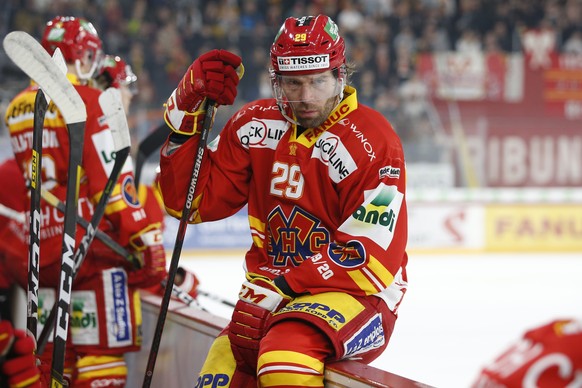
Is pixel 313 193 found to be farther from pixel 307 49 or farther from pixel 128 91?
pixel 128 91

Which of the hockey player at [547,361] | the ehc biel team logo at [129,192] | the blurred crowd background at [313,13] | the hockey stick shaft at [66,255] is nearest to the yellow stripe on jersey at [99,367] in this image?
the ehc biel team logo at [129,192]

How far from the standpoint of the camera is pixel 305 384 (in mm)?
1975

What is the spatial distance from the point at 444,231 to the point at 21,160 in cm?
689

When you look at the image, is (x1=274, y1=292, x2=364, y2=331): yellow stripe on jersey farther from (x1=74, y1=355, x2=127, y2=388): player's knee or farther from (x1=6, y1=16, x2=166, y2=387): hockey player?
(x1=74, y1=355, x2=127, y2=388): player's knee

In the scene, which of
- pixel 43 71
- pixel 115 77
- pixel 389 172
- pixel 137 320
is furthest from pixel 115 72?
pixel 389 172

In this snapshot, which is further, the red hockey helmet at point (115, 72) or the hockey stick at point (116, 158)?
the red hockey helmet at point (115, 72)

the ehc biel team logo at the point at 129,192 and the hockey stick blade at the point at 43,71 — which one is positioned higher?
the hockey stick blade at the point at 43,71

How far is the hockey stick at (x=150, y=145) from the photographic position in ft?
11.2

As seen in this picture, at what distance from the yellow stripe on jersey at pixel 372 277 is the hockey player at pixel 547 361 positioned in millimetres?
804

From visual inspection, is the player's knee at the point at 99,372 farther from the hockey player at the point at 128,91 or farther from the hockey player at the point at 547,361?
the hockey player at the point at 547,361

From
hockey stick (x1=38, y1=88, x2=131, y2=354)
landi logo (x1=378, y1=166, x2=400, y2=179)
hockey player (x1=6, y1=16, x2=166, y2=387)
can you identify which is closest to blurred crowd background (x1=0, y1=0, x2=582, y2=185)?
hockey player (x1=6, y1=16, x2=166, y2=387)

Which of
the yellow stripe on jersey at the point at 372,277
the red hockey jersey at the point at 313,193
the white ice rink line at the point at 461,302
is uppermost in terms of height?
the red hockey jersey at the point at 313,193

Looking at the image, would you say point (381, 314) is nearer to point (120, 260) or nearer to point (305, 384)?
point (305, 384)

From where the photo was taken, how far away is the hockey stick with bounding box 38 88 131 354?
2.63 meters
